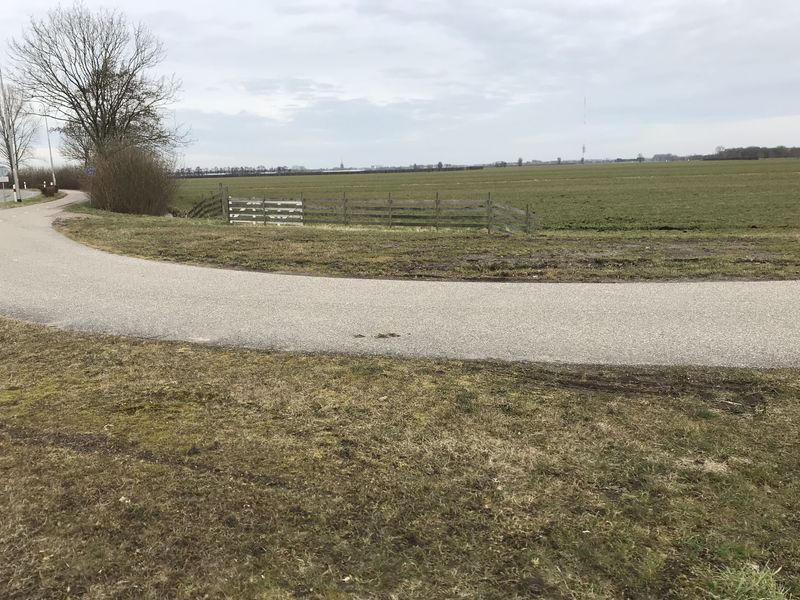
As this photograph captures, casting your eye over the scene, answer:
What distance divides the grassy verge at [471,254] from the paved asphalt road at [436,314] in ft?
2.82

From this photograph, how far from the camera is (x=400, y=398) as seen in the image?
4.23m

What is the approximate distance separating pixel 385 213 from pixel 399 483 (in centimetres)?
1789

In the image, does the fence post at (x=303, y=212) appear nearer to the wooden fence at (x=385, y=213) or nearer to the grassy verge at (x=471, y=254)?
the wooden fence at (x=385, y=213)

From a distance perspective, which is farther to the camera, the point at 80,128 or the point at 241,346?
the point at 80,128

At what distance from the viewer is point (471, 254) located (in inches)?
465

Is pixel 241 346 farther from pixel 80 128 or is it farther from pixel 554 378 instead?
pixel 80 128

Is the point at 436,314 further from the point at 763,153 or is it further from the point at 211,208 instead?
the point at 763,153

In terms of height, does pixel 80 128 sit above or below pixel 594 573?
above

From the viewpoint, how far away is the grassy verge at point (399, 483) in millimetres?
2377

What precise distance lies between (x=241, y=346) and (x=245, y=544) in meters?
3.27

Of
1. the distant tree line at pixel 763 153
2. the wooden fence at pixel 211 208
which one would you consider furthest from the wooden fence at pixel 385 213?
the distant tree line at pixel 763 153

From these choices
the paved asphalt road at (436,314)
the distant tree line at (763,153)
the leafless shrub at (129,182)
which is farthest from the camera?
the distant tree line at (763,153)

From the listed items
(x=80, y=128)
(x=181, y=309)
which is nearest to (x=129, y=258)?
(x=181, y=309)

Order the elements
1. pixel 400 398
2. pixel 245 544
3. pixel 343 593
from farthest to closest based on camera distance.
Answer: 1. pixel 400 398
2. pixel 245 544
3. pixel 343 593
